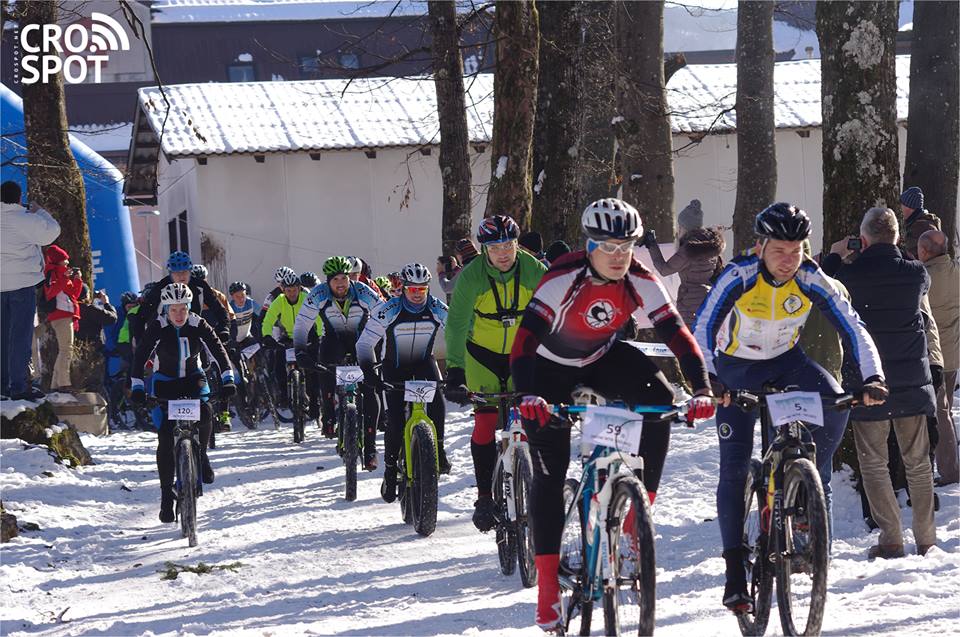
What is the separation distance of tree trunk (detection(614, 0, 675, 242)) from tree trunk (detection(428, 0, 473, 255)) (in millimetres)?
2158

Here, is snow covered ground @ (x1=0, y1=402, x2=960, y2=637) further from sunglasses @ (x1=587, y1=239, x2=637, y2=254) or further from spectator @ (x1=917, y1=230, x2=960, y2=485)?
sunglasses @ (x1=587, y1=239, x2=637, y2=254)

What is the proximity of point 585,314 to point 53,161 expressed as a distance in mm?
13168

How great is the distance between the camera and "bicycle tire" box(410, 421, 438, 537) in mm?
10367

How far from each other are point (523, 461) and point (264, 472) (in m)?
7.08

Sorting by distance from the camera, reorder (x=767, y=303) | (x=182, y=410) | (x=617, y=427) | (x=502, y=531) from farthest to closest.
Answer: (x=182, y=410) → (x=502, y=531) → (x=767, y=303) → (x=617, y=427)

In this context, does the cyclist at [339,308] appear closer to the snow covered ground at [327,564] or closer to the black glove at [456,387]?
the snow covered ground at [327,564]

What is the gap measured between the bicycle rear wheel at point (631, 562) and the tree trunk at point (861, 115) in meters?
5.39

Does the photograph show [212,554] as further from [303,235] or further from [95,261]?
[303,235]

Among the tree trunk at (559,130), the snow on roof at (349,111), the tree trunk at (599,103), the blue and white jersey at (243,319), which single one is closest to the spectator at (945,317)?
the tree trunk at (559,130)

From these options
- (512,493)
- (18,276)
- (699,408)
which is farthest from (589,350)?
(18,276)

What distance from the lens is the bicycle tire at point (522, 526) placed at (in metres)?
8.33

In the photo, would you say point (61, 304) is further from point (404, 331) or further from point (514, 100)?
point (404, 331)

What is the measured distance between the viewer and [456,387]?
841 cm

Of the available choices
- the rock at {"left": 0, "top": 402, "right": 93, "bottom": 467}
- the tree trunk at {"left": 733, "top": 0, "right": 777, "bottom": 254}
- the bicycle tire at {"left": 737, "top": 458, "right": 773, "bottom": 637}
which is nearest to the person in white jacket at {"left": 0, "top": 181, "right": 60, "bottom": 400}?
the rock at {"left": 0, "top": 402, "right": 93, "bottom": 467}
